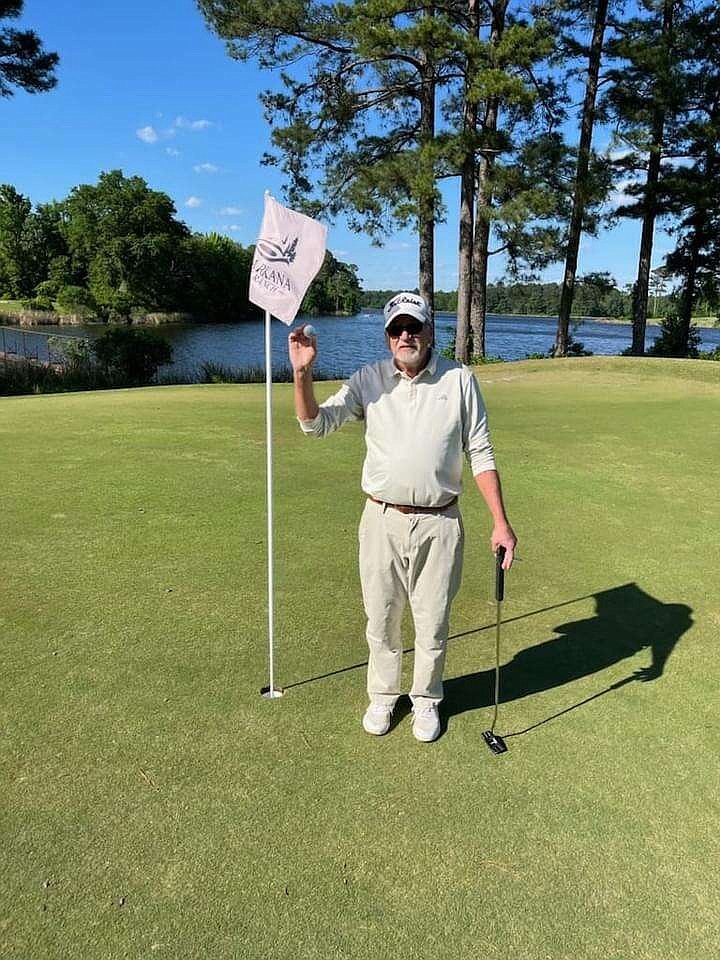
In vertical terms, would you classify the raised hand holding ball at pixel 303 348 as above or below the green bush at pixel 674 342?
above

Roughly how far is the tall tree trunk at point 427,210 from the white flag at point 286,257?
18.7 m

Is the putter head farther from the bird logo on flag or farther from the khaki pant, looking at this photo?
the bird logo on flag

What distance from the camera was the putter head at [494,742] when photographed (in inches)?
118

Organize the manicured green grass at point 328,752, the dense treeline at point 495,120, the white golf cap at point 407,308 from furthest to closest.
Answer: the dense treeline at point 495,120, the white golf cap at point 407,308, the manicured green grass at point 328,752

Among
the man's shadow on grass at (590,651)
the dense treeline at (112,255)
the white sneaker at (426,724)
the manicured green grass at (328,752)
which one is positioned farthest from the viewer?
the dense treeline at (112,255)

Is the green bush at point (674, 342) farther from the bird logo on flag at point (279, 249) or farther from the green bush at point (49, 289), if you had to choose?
the green bush at point (49, 289)

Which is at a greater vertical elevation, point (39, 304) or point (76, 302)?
point (76, 302)

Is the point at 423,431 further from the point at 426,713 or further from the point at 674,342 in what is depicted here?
the point at 674,342

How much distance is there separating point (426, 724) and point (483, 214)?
69.3 feet

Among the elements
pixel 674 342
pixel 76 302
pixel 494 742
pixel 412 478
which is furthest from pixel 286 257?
pixel 76 302

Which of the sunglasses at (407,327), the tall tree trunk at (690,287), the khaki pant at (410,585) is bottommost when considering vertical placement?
the khaki pant at (410,585)

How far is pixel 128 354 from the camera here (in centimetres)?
2161

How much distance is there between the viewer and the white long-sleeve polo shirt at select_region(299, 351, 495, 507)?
9.48 feet

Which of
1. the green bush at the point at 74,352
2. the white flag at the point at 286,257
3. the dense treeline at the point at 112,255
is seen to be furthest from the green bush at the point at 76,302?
the white flag at the point at 286,257
